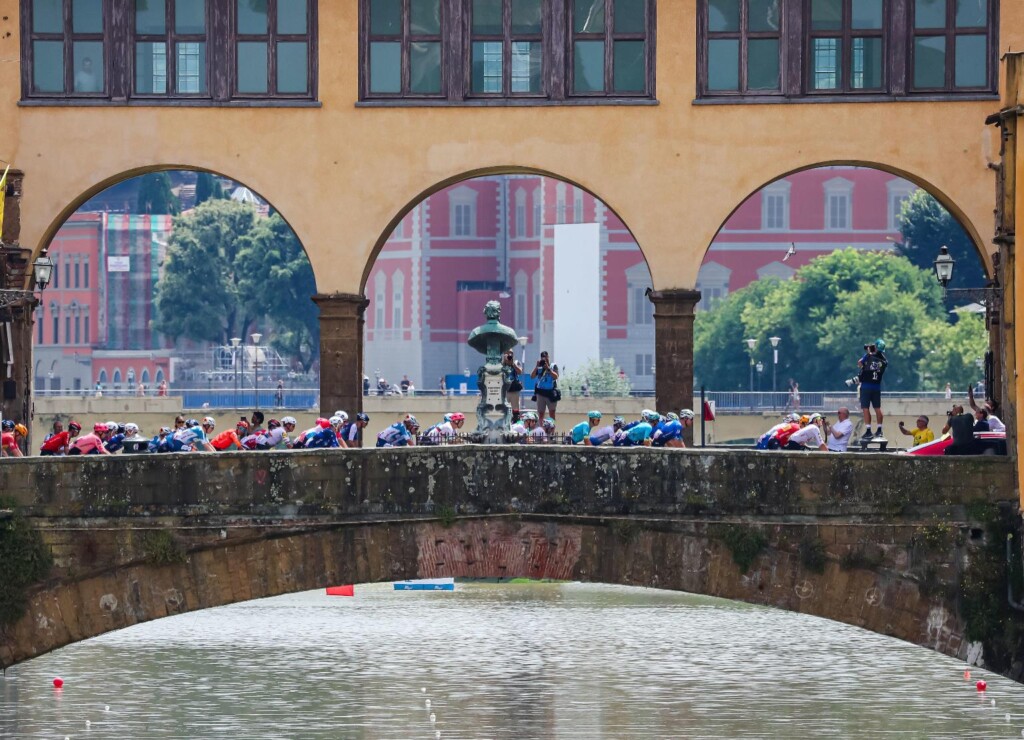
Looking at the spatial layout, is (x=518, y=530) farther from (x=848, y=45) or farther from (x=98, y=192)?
(x=98, y=192)

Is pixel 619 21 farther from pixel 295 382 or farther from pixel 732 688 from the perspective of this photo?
pixel 295 382

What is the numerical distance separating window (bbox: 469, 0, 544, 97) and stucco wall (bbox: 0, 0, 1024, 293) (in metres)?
0.38

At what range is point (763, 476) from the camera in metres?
26.5

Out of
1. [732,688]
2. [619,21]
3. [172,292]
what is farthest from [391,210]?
[172,292]

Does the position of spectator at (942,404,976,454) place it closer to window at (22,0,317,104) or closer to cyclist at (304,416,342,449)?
cyclist at (304,416,342,449)

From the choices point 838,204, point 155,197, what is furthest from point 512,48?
point 155,197

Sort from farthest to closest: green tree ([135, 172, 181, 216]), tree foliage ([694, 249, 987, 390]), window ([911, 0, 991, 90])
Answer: green tree ([135, 172, 181, 216]) < tree foliage ([694, 249, 987, 390]) < window ([911, 0, 991, 90])

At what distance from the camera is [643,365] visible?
408 feet

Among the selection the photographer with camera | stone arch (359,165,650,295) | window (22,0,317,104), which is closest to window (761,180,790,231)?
stone arch (359,165,650,295)

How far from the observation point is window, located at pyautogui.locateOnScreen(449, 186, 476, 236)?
13175 centimetres

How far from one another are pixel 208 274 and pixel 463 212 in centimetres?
1409

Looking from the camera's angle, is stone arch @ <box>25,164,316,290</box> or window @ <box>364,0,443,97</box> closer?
window @ <box>364,0,443,97</box>

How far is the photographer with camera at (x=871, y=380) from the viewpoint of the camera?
33.8 metres

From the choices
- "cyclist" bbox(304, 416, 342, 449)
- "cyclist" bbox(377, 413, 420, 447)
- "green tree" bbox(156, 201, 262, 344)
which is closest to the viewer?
"cyclist" bbox(304, 416, 342, 449)
